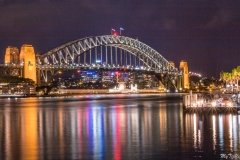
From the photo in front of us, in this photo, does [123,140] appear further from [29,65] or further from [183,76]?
[183,76]

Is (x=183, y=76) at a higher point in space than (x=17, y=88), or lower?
higher

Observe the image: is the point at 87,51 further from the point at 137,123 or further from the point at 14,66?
the point at 137,123

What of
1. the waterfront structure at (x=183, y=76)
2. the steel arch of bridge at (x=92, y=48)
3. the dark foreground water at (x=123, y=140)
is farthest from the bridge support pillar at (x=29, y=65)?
the dark foreground water at (x=123, y=140)

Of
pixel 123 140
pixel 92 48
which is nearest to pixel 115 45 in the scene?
pixel 92 48

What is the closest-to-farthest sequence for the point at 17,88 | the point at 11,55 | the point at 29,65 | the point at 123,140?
the point at 123,140, the point at 17,88, the point at 29,65, the point at 11,55

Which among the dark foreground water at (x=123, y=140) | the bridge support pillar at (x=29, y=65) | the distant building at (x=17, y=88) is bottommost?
the dark foreground water at (x=123, y=140)

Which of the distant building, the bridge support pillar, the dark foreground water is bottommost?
the dark foreground water

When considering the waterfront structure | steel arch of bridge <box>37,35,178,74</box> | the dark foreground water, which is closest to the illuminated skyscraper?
steel arch of bridge <box>37,35,178,74</box>

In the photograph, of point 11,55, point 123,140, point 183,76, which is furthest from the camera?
point 183,76

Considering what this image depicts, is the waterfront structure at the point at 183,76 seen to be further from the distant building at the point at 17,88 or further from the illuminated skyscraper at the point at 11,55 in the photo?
the distant building at the point at 17,88

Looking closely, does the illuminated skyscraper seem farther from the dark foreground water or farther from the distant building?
the dark foreground water

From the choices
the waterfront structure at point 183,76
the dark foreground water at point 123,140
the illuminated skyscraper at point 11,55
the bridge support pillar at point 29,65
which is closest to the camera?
the dark foreground water at point 123,140

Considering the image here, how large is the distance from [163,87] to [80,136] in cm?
10405

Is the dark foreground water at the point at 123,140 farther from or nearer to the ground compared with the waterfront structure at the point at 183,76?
nearer to the ground
